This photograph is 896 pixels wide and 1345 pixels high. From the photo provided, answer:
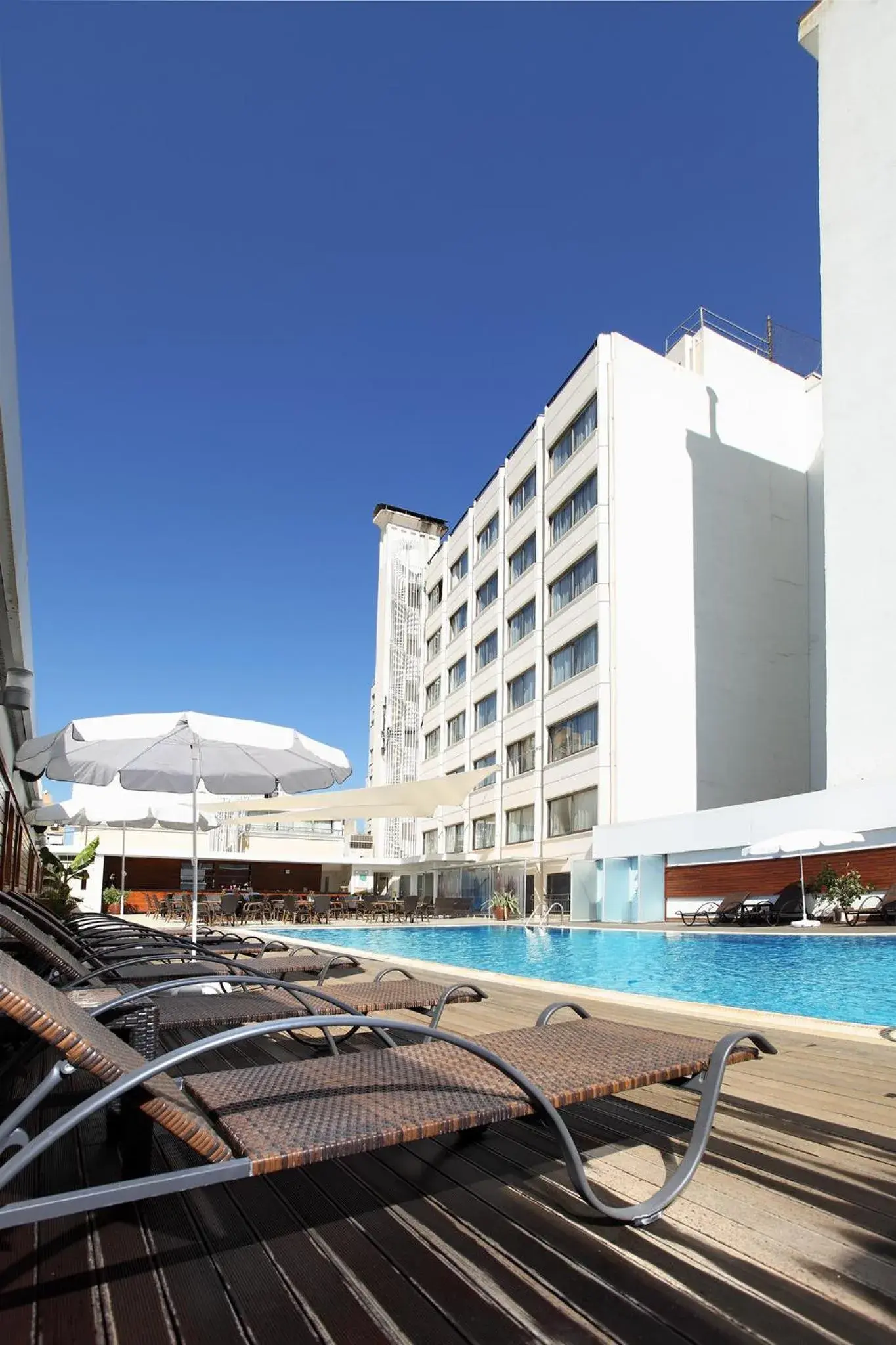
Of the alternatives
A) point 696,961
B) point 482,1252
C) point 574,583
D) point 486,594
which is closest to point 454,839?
point 486,594

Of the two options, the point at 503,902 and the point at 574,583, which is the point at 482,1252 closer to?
the point at 503,902

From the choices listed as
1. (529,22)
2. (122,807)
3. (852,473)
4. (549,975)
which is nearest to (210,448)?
(529,22)

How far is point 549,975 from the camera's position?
41.9 feet

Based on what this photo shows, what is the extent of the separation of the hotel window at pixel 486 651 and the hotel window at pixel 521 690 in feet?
6.32

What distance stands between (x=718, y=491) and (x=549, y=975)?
21.5 metres

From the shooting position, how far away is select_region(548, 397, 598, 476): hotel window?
28484mm

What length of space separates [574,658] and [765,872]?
10277 mm

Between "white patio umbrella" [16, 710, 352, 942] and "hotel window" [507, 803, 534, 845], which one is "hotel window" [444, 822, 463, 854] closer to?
"hotel window" [507, 803, 534, 845]

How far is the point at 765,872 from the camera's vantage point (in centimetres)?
2066

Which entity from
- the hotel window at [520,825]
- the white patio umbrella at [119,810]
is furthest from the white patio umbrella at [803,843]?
the hotel window at [520,825]

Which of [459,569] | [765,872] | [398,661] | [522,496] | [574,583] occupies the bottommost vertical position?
[765,872]

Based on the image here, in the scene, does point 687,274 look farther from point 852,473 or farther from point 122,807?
point 122,807

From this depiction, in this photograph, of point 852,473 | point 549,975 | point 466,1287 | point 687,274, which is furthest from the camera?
point 687,274

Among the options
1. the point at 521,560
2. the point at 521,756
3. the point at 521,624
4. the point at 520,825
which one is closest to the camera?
the point at 520,825
